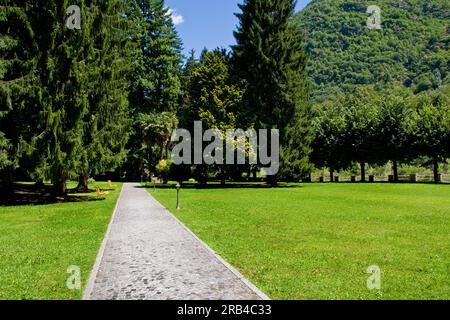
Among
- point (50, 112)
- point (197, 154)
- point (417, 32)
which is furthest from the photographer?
point (417, 32)

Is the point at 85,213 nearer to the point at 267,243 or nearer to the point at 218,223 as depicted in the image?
the point at 218,223

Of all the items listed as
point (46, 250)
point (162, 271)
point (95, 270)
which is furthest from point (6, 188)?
point (162, 271)

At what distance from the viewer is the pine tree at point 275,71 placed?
4369cm

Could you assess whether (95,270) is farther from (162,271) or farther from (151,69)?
(151,69)

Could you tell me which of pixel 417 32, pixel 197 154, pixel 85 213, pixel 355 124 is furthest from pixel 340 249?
pixel 417 32

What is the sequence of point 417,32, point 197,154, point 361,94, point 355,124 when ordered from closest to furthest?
point 197,154, point 355,124, point 361,94, point 417,32

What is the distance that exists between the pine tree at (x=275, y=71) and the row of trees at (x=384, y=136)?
41.5 feet

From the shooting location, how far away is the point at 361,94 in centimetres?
10619

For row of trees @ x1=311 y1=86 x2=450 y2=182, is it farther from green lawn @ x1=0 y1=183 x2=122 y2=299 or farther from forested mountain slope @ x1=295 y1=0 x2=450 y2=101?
forested mountain slope @ x1=295 y1=0 x2=450 y2=101

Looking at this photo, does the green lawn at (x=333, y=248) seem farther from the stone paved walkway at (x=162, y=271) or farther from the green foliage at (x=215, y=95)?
the green foliage at (x=215, y=95)

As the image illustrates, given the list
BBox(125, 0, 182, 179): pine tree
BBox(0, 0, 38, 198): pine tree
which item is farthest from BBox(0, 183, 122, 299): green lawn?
BBox(125, 0, 182, 179): pine tree

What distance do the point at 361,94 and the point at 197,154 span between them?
75.4 m

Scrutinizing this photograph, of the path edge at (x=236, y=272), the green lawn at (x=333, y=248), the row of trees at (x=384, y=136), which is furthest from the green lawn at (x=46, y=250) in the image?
the row of trees at (x=384, y=136)
